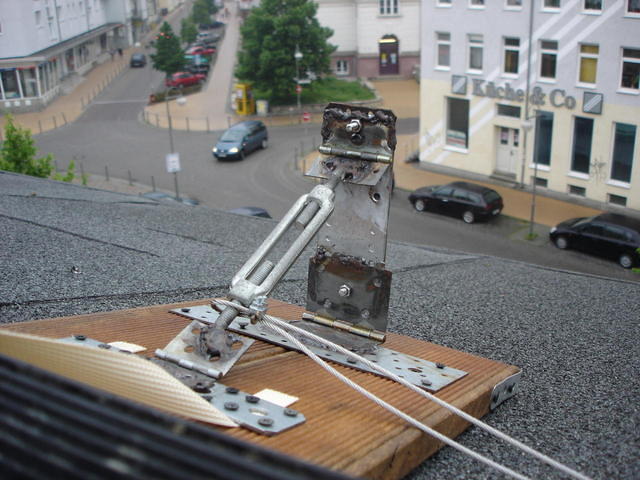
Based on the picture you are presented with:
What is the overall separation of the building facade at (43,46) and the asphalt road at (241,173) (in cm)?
428

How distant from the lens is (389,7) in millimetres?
58781

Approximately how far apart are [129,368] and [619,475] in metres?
3.27

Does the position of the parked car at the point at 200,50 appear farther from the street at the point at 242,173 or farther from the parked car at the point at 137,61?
the street at the point at 242,173

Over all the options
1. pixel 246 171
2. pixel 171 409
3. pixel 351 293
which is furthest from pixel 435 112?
pixel 171 409

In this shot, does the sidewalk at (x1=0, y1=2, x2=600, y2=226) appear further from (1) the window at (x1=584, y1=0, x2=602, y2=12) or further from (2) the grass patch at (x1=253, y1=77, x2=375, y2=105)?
(1) the window at (x1=584, y1=0, x2=602, y2=12)

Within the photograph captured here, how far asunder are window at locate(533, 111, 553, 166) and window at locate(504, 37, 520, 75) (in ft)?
7.50

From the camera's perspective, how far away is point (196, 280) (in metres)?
10.4

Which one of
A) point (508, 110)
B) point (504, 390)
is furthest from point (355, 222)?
point (508, 110)

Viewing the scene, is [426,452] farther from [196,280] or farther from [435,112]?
[435,112]

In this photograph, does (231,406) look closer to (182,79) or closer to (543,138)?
(543,138)

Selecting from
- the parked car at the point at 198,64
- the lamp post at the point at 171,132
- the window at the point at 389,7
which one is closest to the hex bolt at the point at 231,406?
the lamp post at the point at 171,132

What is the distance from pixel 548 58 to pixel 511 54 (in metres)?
1.78

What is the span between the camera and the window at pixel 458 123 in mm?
34281

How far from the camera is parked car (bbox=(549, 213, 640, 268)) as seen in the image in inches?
942
